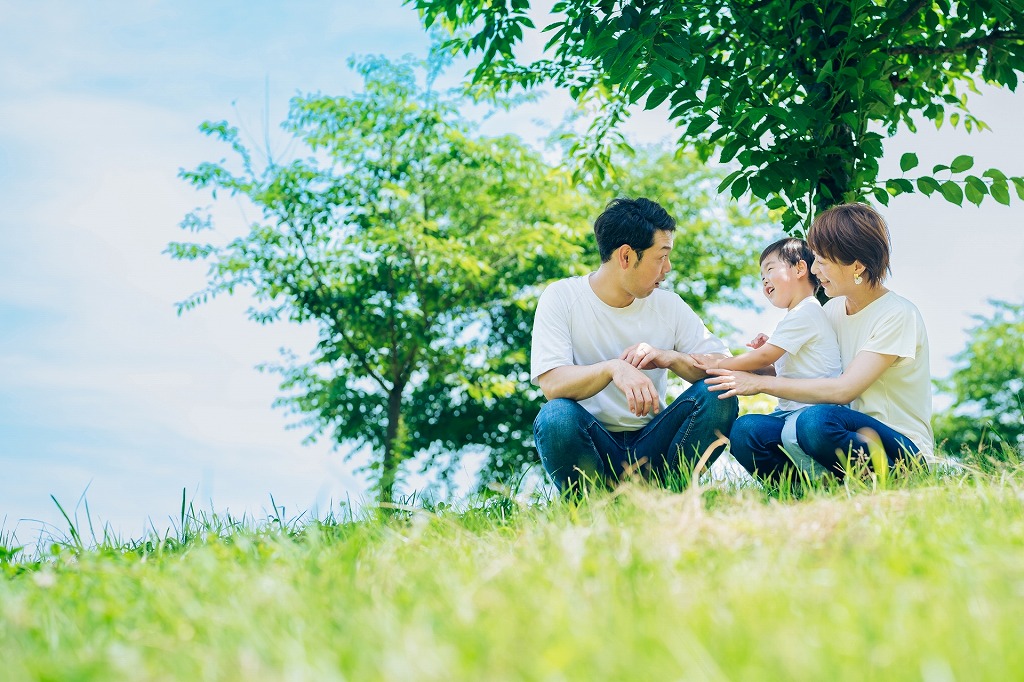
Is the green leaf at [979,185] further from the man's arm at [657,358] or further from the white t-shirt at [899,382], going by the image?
the man's arm at [657,358]

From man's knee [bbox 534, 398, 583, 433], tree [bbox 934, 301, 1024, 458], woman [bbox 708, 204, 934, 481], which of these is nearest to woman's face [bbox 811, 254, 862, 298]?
woman [bbox 708, 204, 934, 481]

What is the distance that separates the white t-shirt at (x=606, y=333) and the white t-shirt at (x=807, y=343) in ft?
1.36

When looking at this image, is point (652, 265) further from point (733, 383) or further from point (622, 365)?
point (733, 383)

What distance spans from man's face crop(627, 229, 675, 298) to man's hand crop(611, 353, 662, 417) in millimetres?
626

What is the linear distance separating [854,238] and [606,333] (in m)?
1.42

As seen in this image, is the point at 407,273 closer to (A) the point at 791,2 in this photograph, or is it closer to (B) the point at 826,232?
(A) the point at 791,2

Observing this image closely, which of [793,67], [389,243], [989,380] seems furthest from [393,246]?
[989,380]

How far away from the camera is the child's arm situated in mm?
4629

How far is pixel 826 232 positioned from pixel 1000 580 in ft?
8.54

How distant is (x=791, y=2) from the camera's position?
18.6 ft

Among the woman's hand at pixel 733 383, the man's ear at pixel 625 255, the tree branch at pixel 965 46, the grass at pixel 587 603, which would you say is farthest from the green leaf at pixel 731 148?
the grass at pixel 587 603

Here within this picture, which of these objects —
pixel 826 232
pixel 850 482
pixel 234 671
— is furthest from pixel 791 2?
pixel 234 671

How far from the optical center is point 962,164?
5.14 m

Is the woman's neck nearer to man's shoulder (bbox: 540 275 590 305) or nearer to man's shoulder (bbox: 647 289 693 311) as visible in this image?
man's shoulder (bbox: 647 289 693 311)
